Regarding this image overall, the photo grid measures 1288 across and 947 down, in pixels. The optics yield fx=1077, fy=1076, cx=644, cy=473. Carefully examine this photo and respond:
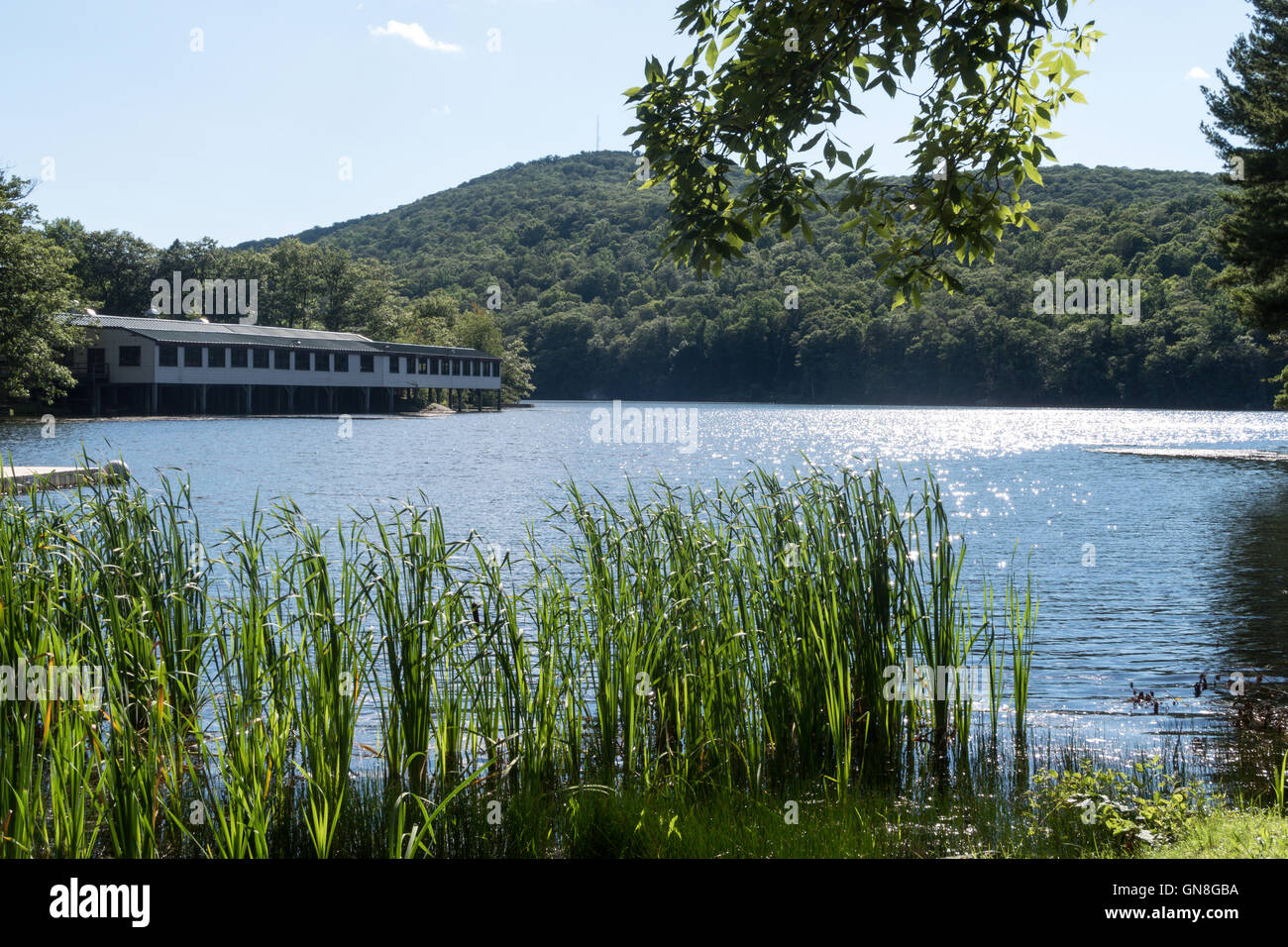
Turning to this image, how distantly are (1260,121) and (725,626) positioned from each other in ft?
105

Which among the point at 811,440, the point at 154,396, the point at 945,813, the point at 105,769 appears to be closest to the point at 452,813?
the point at 105,769

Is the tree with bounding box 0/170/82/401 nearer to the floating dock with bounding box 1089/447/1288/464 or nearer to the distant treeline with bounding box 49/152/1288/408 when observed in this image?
the distant treeline with bounding box 49/152/1288/408

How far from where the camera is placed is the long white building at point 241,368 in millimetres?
57344

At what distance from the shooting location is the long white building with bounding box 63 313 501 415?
2258 inches

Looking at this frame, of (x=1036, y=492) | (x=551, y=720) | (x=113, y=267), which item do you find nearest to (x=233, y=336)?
(x=113, y=267)

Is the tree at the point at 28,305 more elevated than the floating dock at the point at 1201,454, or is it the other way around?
the tree at the point at 28,305

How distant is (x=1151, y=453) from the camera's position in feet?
149

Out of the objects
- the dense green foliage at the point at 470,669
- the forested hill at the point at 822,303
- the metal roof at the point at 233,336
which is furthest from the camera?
the forested hill at the point at 822,303

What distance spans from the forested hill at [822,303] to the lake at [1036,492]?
28859mm

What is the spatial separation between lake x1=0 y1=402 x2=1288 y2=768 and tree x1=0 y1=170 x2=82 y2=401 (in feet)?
8.23

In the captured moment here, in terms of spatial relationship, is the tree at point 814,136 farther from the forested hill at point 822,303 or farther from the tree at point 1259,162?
the forested hill at point 822,303

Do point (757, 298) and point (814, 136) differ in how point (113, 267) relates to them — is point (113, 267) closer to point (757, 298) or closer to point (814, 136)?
point (757, 298)

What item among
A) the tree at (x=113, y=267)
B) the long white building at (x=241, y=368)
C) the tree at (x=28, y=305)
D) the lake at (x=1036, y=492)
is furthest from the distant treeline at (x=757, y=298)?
the tree at (x=28, y=305)
